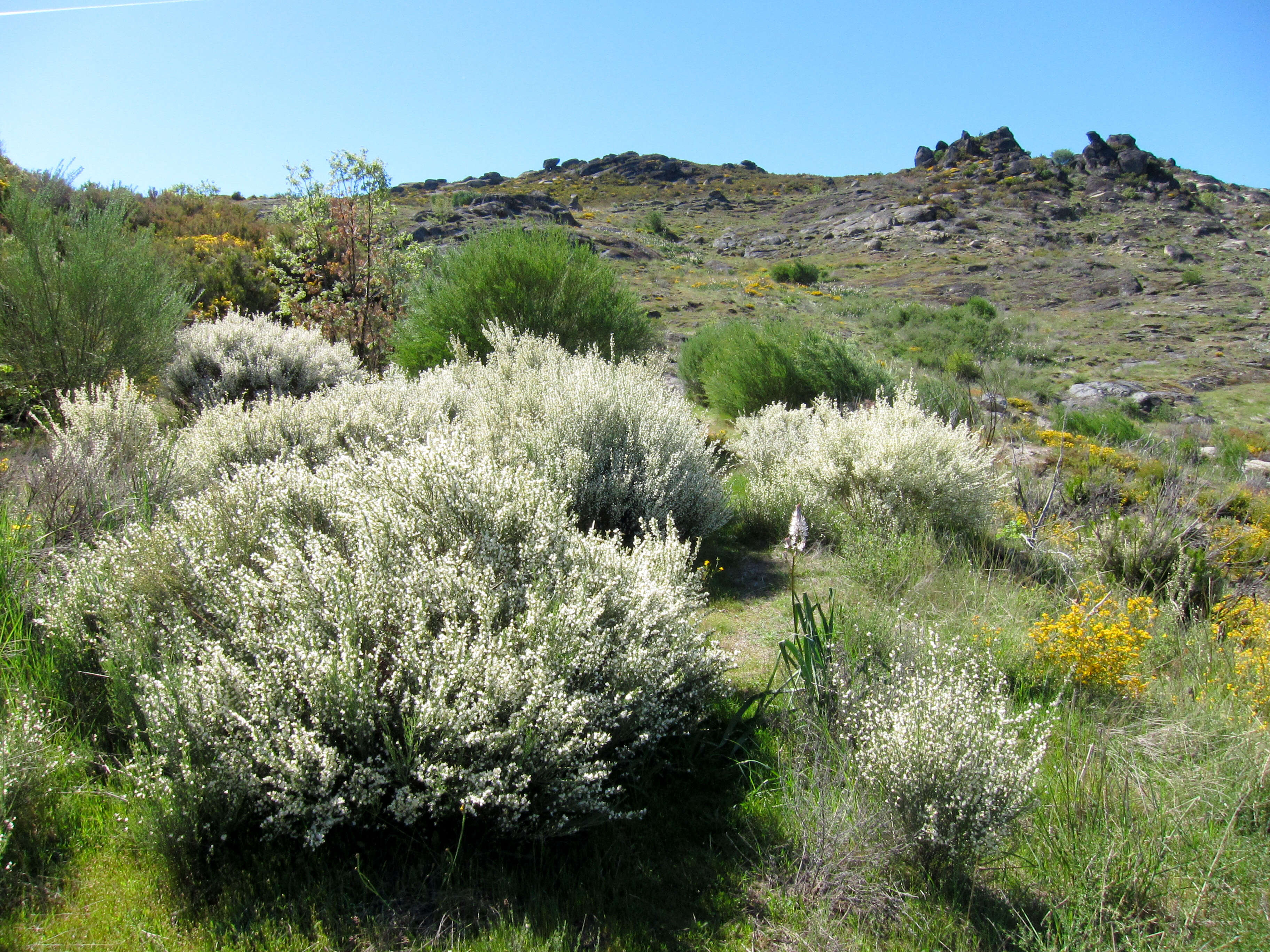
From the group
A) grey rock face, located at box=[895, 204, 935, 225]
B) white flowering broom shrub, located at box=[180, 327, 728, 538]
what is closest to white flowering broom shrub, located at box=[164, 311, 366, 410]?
white flowering broom shrub, located at box=[180, 327, 728, 538]

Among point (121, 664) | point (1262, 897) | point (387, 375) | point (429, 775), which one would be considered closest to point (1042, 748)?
point (1262, 897)

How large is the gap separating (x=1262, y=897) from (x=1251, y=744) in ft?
3.66

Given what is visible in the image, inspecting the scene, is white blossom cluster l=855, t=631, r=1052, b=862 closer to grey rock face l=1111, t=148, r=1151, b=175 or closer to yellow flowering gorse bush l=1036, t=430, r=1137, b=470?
yellow flowering gorse bush l=1036, t=430, r=1137, b=470

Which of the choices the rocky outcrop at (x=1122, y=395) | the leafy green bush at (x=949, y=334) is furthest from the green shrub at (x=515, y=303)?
the rocky outcrop at (x=1122, y=395)

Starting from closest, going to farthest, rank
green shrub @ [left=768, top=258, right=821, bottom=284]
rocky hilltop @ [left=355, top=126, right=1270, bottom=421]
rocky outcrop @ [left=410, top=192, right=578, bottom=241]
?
rocky hilltop @ [left=355, top=126, right=1270, bottom=421] < rocky outcrop @ [left=410, top=192, right=578, bottom=241] < green shrub @ [left=768, top=258, right=821, bottom=284]

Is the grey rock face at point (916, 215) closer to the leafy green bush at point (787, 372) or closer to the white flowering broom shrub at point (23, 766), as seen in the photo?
the leafy green bush at point (787, 372)

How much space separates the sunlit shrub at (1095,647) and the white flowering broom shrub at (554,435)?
2589 mm

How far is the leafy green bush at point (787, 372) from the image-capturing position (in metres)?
11.6

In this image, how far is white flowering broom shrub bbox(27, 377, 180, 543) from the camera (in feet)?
13.2

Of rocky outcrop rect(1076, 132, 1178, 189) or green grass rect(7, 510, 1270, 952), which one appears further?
rocky outcrop rect(1076, 132, 1178, 189)

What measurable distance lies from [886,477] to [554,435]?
303 cm

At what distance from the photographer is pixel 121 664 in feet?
8.64

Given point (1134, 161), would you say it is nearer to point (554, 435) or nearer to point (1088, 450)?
point (1088, 450)

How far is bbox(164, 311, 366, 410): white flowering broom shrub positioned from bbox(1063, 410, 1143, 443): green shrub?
13772 millimetres
